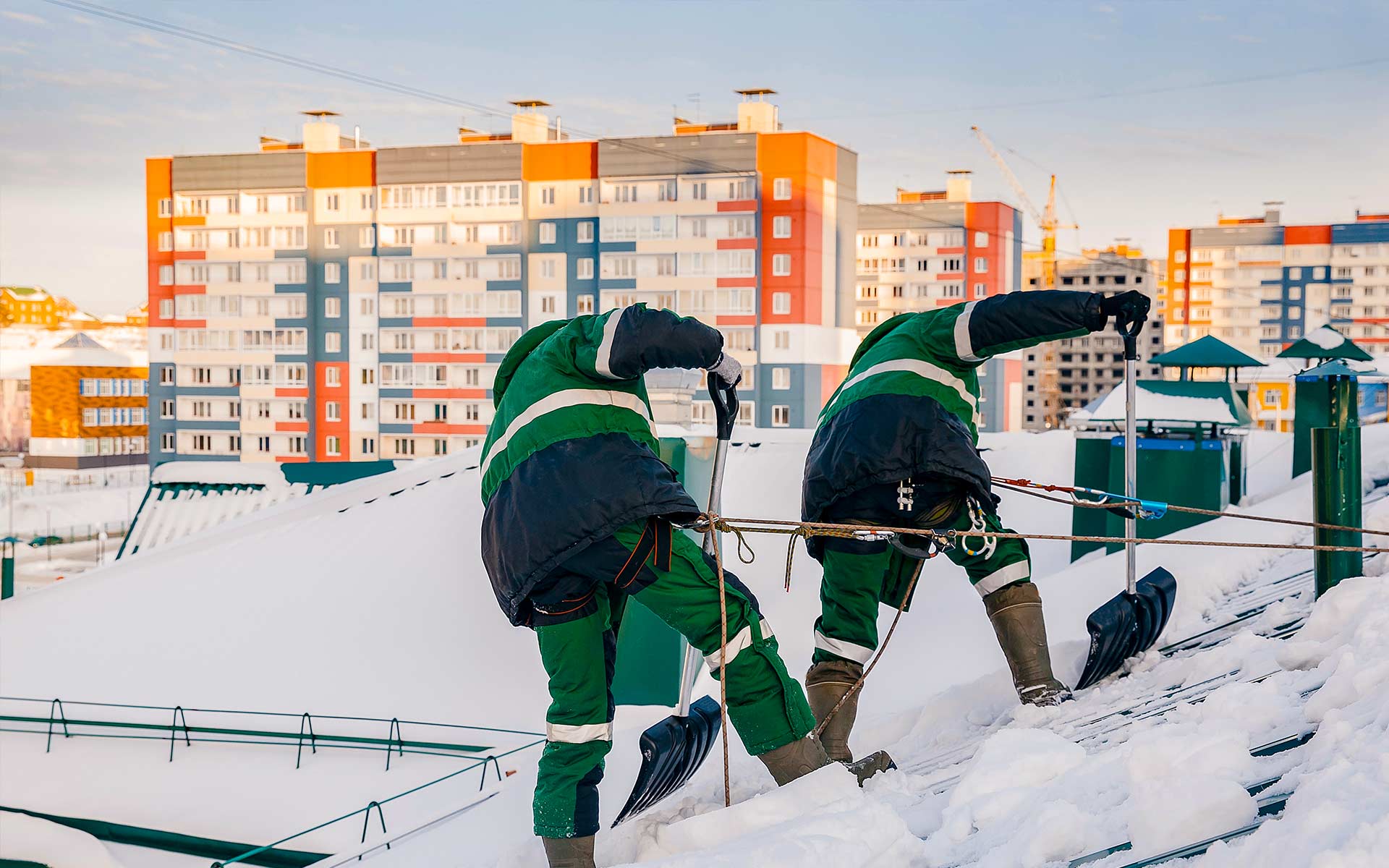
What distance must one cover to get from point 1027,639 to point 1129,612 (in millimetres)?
480

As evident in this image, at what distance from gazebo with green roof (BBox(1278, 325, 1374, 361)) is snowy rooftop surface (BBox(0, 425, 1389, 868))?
0.82 m

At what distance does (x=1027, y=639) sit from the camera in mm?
3670

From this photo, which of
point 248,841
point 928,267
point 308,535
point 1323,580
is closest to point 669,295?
point 928,267

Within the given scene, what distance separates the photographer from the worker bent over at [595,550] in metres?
2.81

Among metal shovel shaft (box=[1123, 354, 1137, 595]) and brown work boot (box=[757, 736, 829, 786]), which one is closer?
brown work boot (box=[757, 736, 829, 786])

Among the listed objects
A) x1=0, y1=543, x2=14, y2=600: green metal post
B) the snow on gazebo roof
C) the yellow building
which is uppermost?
the yellow building

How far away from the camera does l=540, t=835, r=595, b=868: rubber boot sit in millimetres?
2838

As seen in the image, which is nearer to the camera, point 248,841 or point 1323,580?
point 1323,580

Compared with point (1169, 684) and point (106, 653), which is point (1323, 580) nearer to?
point (1169, 684)

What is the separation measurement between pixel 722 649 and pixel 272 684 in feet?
22.2

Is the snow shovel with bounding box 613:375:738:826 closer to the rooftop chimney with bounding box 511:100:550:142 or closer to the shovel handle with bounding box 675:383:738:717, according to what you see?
the shovel handle with bounding box 675:383:738:717

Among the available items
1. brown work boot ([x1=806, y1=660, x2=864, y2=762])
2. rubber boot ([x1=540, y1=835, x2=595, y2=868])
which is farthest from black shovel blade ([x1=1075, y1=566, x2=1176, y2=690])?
rubber boot ([x1=540, y1=835, x2=595, y2=868])

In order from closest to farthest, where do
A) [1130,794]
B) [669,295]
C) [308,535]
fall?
[1130,794], [308,535], [669,295]

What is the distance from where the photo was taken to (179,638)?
31.1 ft
